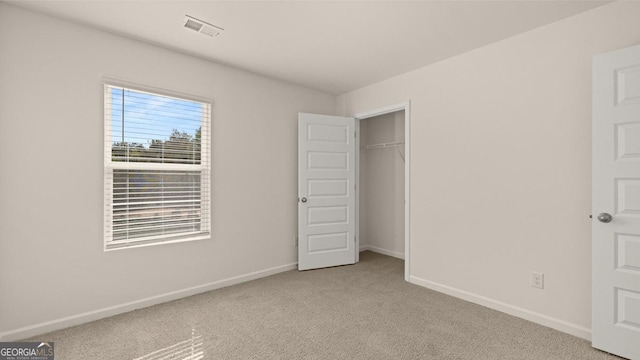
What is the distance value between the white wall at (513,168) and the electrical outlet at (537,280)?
4 cm

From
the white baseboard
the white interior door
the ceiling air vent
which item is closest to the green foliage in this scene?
the ceiling air vent

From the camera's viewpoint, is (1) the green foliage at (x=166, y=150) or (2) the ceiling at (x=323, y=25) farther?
(1) the green foliage at (x=166, y=150)

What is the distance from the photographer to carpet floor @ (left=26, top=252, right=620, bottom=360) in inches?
83.3

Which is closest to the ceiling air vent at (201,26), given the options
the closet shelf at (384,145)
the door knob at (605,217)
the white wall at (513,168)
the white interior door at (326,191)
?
the white interior door at (326,191)

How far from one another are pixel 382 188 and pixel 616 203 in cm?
305

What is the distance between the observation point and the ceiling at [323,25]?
226cm

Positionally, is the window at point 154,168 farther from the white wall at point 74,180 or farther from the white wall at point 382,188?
the white wall at point 382,188

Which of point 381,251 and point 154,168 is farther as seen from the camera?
point 381,251

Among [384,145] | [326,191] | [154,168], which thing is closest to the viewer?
[154,168]

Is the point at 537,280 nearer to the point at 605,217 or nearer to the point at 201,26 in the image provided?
the point at 605,217

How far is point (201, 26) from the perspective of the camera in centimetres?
256

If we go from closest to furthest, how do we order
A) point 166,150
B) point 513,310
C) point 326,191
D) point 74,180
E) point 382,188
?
point 74,180
point 513,310
point 166,150
point 326,191
point 382,188

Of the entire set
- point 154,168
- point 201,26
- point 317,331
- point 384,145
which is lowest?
point 317,331

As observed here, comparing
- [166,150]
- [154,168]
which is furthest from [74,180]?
[166,150]
